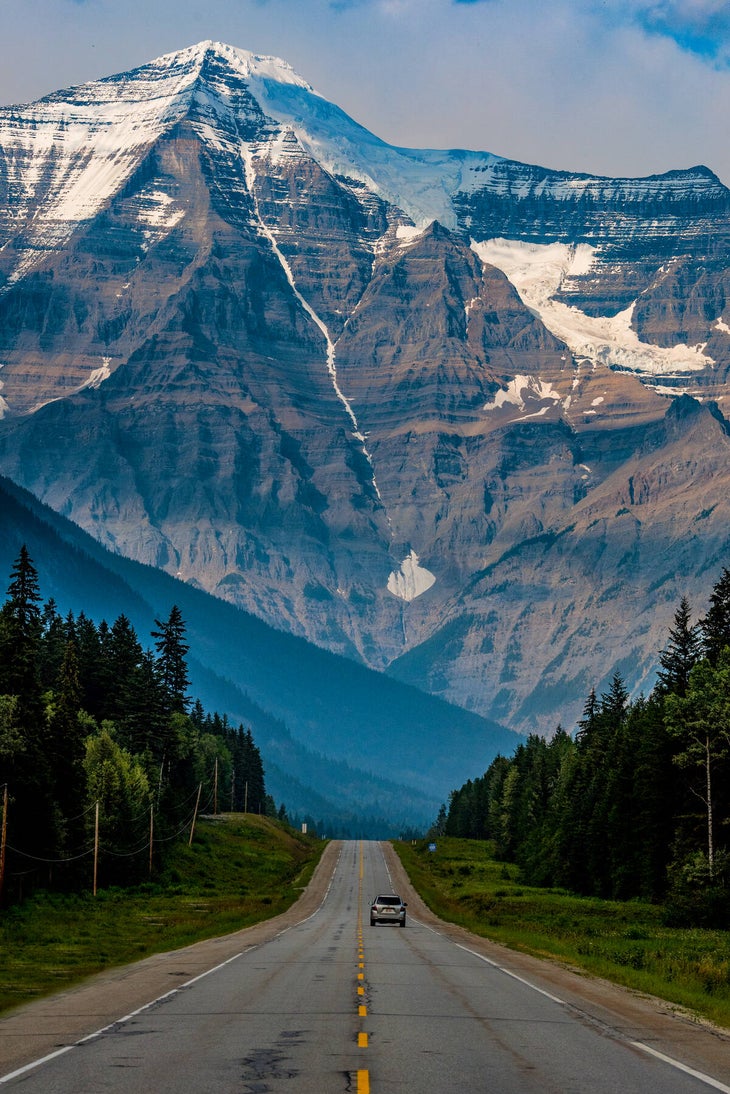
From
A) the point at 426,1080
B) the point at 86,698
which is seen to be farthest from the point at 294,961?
the point at 86,698

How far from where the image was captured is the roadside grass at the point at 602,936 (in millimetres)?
42938

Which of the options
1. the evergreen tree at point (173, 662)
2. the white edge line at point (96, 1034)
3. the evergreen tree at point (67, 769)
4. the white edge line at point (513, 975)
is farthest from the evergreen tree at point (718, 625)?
the evergreen tree at point (173, 662)

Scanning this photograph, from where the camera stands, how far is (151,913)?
86.9 metres

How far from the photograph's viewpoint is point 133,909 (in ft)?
290

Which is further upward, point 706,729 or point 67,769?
point 706,729

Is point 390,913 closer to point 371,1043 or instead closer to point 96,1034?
point 96,1034

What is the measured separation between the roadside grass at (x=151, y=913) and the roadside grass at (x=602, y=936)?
13.2m

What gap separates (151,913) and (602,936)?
31.1m

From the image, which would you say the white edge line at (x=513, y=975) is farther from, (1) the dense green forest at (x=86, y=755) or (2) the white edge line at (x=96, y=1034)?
(1) the dense green forest at (x=86, y=755)

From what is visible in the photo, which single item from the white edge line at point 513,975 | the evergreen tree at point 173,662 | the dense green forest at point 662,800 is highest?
the evergreen tree at point 173,662

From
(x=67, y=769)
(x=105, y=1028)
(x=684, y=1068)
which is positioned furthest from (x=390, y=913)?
(x=684, y=1068)

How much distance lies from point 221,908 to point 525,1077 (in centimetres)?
7204

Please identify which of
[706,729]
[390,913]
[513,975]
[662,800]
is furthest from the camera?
[662,800]

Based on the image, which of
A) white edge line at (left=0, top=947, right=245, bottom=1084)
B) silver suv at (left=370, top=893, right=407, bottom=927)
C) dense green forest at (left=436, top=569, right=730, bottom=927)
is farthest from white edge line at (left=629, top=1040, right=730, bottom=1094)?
silver suv at (left=370, top=893, right=407, bottom=927)
